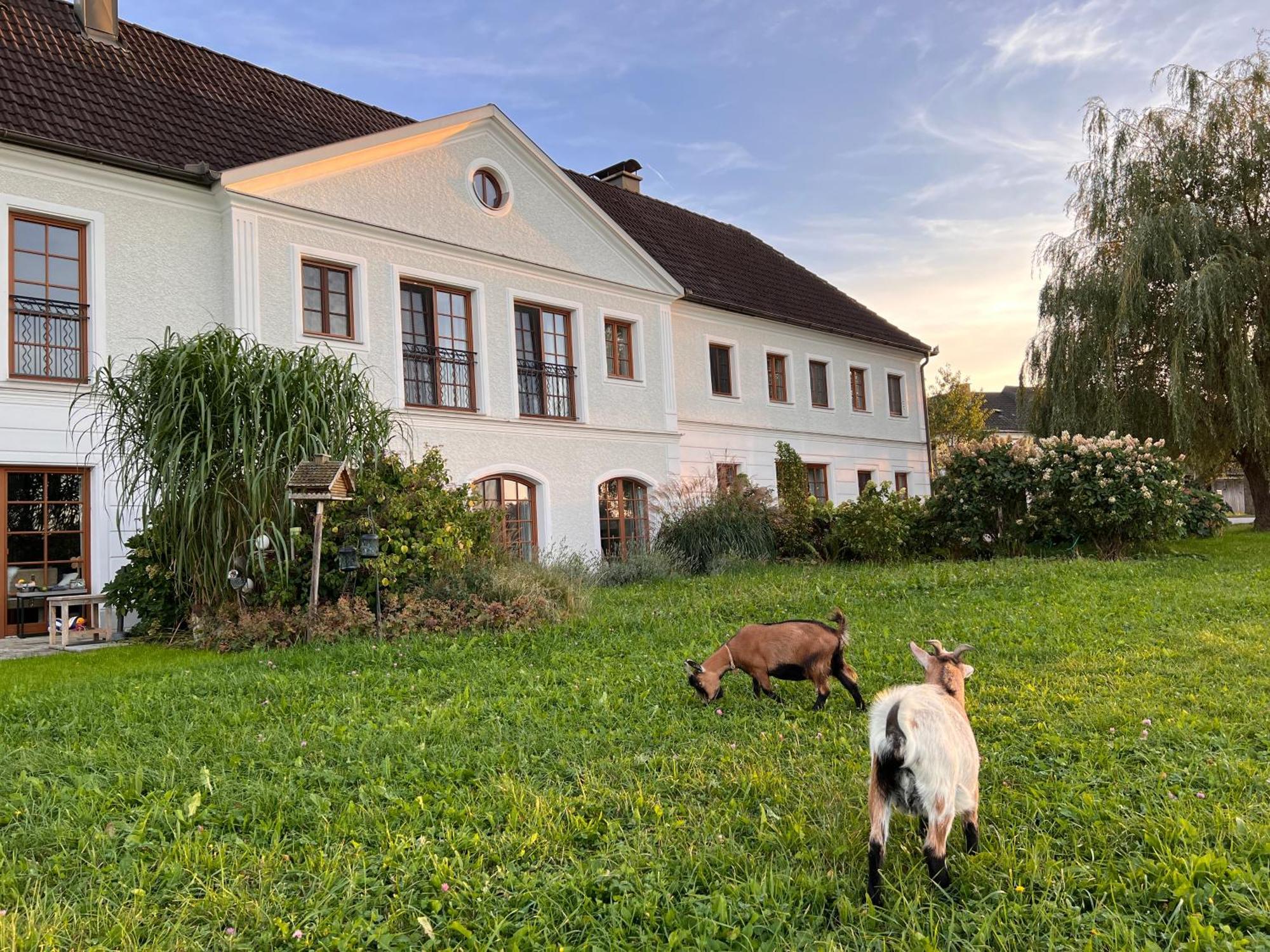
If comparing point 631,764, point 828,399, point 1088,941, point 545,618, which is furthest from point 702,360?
point 1088,941

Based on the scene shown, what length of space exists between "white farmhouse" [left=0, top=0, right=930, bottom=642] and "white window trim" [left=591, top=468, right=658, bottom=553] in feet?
0.16

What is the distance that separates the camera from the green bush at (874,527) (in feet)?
48.6

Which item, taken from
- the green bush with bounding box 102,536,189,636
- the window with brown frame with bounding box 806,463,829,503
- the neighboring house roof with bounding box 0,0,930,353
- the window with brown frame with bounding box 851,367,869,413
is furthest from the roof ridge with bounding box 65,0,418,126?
the window with brown frame with bounding box 851,367,869,413

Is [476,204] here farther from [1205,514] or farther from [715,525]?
[1205,514]

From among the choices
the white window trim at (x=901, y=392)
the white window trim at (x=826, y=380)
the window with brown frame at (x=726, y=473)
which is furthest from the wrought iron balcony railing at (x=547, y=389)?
the white window trim at (x=901, y=392)

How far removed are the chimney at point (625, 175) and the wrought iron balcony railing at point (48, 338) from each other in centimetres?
1462

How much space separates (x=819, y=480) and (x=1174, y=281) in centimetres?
853

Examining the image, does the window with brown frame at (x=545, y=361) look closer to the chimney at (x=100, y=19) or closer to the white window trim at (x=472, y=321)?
the white window trim at (x=472, y=321)

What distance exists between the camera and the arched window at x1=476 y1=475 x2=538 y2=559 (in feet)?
46.3

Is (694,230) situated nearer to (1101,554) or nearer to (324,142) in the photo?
(324,142)

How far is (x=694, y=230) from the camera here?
872 inches

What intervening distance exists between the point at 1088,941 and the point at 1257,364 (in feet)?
62.1

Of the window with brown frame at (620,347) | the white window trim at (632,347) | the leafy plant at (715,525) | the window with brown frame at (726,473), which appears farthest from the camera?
the window with brown frame at (726,473)

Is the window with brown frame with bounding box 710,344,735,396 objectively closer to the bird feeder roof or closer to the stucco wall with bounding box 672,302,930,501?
the stucco wall with bounding box 672,302,930,501
